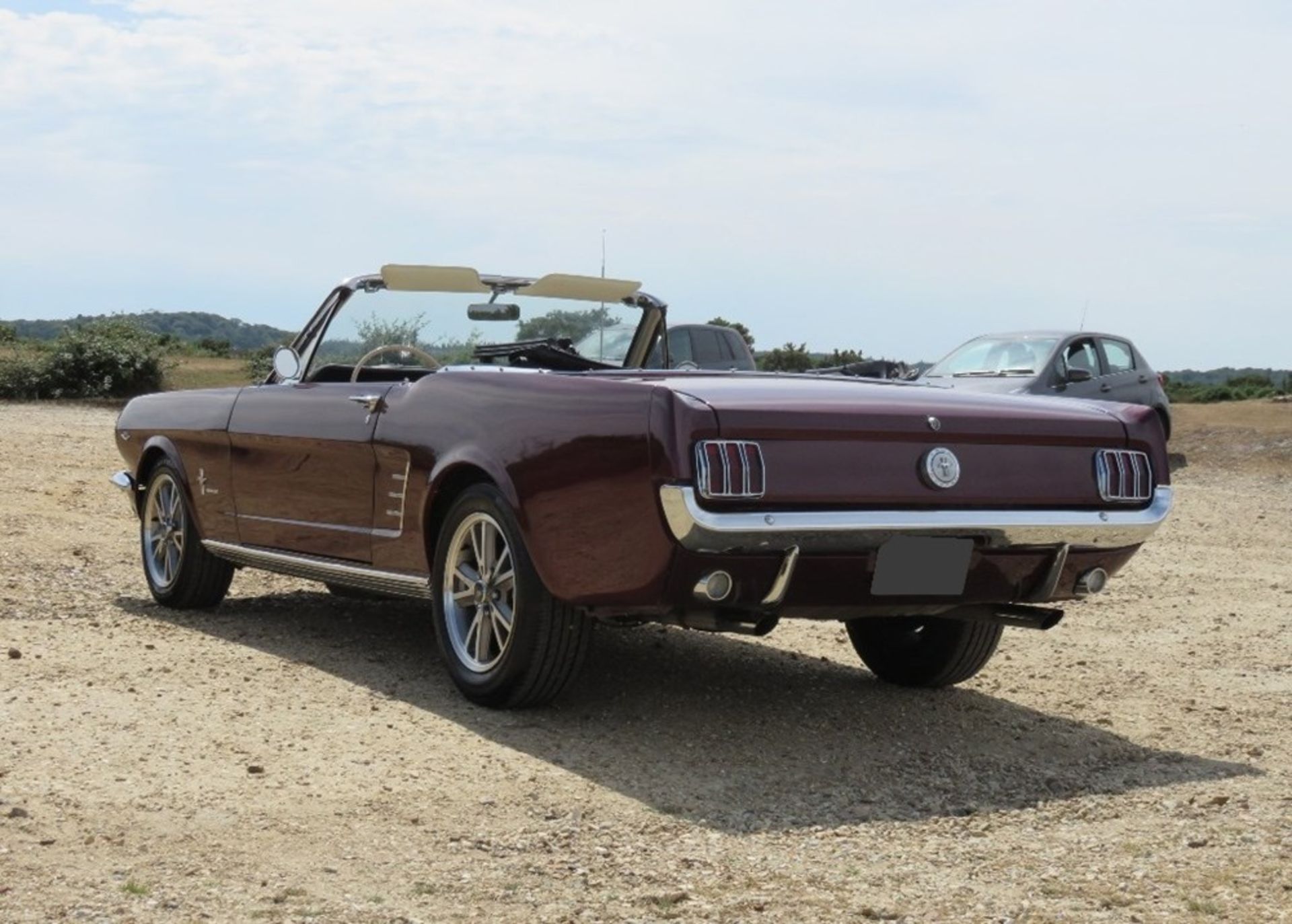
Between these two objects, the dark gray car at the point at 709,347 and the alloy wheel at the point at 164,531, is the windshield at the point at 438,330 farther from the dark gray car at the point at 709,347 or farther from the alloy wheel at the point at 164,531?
the dark gray car at the point at 709,347

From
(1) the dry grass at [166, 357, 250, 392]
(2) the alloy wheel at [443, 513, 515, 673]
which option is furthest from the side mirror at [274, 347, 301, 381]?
(1) the dry grass at [166, 357, 250, 392]

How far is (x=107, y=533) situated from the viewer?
1114 cm

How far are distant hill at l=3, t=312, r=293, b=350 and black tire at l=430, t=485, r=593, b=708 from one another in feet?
48.6

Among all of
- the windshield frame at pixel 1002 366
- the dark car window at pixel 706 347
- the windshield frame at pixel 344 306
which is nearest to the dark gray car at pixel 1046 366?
the windshield frame at pixel 1002 366

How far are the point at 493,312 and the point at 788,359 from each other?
27511 millimetres

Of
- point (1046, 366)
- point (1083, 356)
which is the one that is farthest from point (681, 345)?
point (1083, 356)

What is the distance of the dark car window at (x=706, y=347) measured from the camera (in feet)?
62.2

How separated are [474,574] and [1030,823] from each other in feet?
7.06

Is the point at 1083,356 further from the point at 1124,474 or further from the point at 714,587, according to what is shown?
the point at 714,587

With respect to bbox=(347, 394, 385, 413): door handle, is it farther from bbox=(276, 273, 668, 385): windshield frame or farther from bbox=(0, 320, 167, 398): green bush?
bbox=(0, 320, 167, 398): green bush

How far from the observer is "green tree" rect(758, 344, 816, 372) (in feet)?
110

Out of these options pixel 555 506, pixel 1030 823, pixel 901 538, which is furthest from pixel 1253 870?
pixel 555 506

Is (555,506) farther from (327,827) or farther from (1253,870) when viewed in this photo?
(1253,870)

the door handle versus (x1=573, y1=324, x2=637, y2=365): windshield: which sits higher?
(x1=573, y1=324, x2=637, y2=365): windshield
